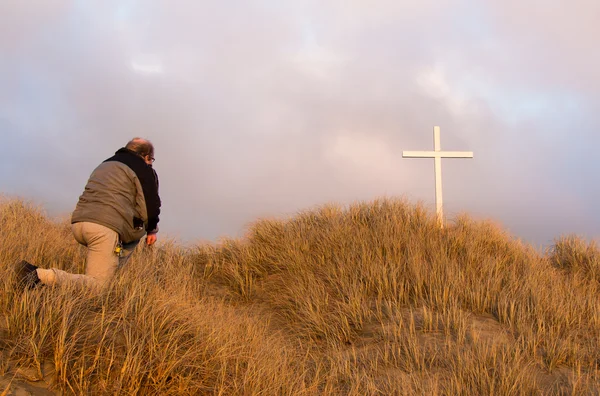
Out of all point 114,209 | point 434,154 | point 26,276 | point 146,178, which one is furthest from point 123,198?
point 434,154

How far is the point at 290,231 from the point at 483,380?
20.1 feet

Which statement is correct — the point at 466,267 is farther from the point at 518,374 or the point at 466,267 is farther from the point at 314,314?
the point at 518,374

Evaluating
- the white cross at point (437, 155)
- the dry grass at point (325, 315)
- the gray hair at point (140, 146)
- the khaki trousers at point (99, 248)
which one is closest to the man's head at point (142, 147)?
the gray hair at point (140, 146)

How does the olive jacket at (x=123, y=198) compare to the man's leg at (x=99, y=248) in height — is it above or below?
above

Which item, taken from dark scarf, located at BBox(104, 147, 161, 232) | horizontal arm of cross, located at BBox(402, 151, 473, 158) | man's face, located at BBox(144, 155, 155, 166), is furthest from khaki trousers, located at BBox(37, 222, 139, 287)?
horizontal arm of cross, located at BBox(402, 151, 473, 158)

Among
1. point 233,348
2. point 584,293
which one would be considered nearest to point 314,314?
point 233,348

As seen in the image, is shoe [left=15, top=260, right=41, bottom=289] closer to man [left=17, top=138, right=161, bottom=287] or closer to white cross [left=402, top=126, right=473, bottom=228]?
man [left=17, top=138, right=161, bottom=287]

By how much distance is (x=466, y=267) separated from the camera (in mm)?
8859

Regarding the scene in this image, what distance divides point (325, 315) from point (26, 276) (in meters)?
3.94

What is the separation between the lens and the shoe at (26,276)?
503cm

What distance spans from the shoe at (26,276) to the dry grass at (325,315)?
0.10 metres

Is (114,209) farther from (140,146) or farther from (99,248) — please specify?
(140,146)

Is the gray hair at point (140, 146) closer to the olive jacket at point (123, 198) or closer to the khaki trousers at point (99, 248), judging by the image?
the olive jacket at point (123, 198)

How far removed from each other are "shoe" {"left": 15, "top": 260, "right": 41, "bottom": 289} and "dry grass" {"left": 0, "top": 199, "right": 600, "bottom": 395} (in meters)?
0.10
